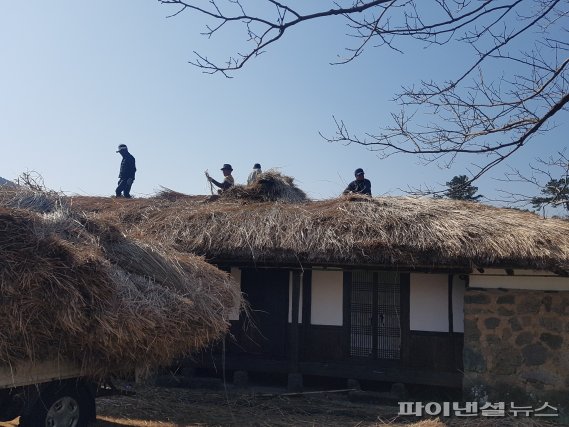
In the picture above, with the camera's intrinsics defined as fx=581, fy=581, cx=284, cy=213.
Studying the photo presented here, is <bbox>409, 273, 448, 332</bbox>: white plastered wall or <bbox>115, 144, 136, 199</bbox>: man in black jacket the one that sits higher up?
<bbox>115, 144, 136, 199</bbox>: man in black jacket

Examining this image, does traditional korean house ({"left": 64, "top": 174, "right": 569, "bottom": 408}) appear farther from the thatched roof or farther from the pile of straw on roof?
the pile of straw on roof

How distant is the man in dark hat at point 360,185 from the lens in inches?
434

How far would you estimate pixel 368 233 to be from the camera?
26.4 feet

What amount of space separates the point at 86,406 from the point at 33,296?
5.61 ft

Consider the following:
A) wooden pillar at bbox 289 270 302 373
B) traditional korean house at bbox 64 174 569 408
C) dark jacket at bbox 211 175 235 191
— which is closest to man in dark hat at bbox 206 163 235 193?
dark jacket at bbox 211 175 235 191

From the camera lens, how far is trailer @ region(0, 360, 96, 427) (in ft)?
15.7

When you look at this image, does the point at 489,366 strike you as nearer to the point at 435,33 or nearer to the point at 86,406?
the point at 86,406

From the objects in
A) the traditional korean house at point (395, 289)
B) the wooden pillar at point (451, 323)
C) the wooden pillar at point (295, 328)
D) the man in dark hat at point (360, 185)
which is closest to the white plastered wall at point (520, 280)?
the traditional korean house at point (395, 289)

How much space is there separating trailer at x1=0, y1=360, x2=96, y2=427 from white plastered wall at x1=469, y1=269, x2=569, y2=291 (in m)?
5.17

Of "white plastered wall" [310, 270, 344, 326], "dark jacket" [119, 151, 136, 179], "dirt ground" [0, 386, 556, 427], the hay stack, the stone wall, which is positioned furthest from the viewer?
"dark jacket" [119, 151, 136, 179]

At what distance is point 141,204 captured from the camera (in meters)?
10.8

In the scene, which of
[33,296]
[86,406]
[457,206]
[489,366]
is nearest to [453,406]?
[489,366]

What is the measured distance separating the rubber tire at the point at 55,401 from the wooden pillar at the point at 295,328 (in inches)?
135

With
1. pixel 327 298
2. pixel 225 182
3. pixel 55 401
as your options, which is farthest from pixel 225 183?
pixel 55 401
